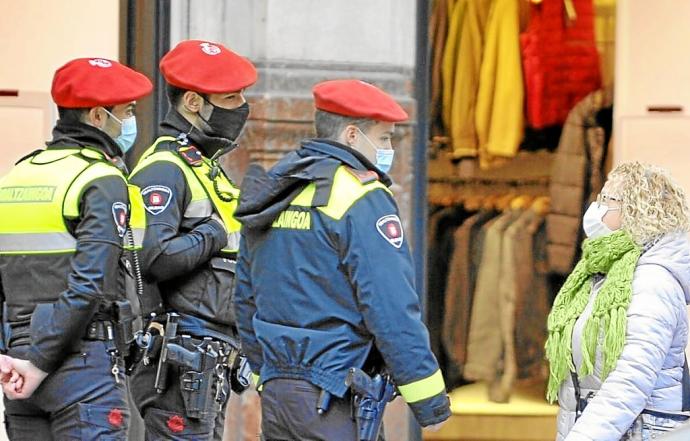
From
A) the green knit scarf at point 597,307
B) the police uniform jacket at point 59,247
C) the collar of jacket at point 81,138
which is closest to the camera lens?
the green knit scarf at point 597,307

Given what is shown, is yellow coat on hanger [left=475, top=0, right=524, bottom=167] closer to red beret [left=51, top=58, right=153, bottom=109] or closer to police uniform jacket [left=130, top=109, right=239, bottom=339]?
police uniform jacket [left=130, top=109, right=239, bottom=339]

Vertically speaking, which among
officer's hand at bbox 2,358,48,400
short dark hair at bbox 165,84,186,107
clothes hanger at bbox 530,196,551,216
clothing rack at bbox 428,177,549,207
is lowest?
officer's hand at bbox 2,358,48,400

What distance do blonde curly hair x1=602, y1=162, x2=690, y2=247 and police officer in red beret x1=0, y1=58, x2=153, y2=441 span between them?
170 centimetres

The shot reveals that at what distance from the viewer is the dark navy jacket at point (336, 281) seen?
4715 millimetres

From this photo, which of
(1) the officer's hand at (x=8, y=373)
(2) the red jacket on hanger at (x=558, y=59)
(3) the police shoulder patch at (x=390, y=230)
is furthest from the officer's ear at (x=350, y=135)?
(2) the red jacket on hanger at (x=558, y=59)

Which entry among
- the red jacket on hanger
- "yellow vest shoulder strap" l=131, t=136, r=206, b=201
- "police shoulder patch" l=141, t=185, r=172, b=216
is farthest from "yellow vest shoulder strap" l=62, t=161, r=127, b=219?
the red jacket on hanger

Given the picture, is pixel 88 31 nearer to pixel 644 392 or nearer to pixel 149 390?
pixel 149 390

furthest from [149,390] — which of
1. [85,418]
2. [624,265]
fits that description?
[624,265]

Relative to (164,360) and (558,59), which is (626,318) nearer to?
(164,360)

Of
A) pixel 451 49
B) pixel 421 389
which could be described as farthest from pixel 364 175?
pixel 451 49

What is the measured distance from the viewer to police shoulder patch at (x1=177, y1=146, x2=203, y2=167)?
5.83 meters

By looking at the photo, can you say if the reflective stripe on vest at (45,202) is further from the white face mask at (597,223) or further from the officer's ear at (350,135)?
the white face mask at (597,223)

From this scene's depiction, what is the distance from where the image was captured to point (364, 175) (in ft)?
16.0

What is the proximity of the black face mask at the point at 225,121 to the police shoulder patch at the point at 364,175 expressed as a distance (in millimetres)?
1272
